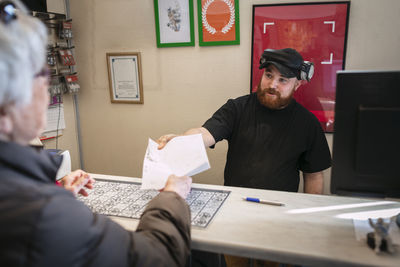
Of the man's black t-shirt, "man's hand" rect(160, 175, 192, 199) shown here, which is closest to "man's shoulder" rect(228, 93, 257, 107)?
the man's black t-shirt

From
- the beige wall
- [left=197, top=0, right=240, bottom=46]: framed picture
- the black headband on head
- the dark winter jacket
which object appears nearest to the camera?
the dark winter jacket

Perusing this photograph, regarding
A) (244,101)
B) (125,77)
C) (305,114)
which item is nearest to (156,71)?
(125,77)

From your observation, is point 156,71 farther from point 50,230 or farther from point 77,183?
point 50,230

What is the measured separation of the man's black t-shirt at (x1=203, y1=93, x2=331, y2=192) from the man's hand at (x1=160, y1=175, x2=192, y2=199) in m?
0.73

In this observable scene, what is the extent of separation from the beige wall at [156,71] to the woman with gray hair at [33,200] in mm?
→ 1932

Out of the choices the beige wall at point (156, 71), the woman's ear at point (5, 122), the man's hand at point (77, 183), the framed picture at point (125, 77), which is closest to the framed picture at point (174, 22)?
the beige wall at point (156, 71)

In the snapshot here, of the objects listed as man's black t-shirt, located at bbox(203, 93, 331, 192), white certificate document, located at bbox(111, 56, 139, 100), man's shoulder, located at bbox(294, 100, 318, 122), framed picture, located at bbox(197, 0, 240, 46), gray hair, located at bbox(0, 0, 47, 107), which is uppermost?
framed picture, located at bbox(197, 0, 240, 46)

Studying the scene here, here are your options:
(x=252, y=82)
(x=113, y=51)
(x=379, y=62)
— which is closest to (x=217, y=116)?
(x=252, y=82)

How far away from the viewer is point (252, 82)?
8.36 ft

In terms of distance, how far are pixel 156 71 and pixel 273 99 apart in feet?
4.09

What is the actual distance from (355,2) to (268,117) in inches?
42.4

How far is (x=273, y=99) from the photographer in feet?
6.45

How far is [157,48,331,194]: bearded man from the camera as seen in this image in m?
1.91

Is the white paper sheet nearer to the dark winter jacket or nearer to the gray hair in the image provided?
the dark winter jacket
